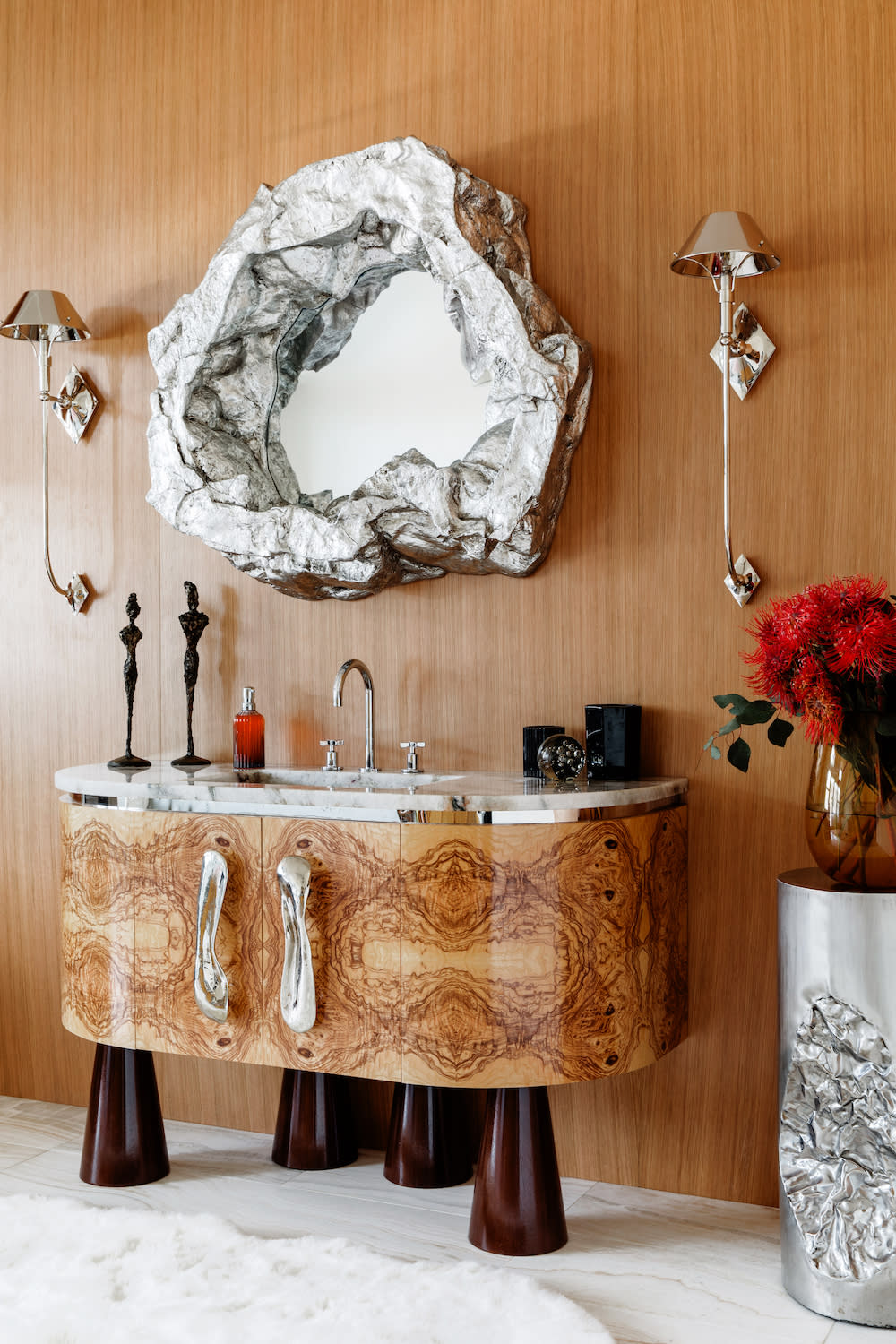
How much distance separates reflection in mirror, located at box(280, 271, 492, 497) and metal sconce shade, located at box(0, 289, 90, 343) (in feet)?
1.86

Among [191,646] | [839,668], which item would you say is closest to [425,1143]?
[191,646]

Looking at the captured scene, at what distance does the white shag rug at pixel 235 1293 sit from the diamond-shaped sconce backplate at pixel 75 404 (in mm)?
1860

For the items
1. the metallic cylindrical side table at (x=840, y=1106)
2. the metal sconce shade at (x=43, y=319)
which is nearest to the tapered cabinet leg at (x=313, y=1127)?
the metallic cylindrical side table at (x=840, y=1106)

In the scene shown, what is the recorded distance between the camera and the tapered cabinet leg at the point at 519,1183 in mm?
2150

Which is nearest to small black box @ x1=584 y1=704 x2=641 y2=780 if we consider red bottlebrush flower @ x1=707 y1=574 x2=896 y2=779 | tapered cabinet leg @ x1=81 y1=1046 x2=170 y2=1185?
red bottlebrush flower @ x1=707 y1=574 x2=896 y2=779

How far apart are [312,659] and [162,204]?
1210 mm

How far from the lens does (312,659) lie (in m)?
2.80

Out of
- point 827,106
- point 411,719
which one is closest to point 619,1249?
point 411,719

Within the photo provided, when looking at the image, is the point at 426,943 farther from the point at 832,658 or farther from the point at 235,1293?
the point at 832,658

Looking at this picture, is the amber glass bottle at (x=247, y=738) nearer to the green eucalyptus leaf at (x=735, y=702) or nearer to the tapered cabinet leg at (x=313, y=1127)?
the tapered cabinet leg at (x=313, y=1127)

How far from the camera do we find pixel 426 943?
84.6 inches

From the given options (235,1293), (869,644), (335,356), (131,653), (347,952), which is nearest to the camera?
(869,644)

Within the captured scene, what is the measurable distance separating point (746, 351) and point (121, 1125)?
206 cm

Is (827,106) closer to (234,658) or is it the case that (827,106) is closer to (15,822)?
(234,658)
